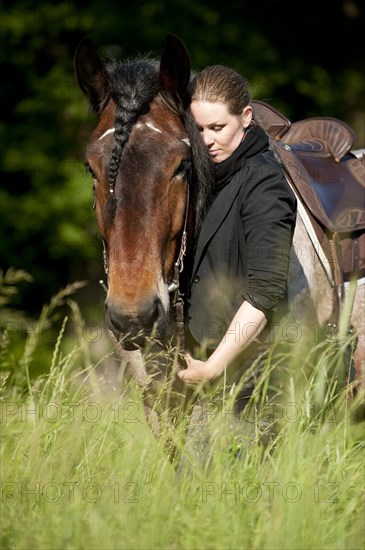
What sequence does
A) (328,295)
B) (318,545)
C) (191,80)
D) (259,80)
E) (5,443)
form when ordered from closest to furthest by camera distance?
(318,545) < (5,443) < (191,80) < (328,295) < (259,80)

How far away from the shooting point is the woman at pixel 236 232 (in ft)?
11.8

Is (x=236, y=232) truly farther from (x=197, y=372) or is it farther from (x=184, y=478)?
(x=184, y=478)

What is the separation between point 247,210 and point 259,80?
7.56 metres

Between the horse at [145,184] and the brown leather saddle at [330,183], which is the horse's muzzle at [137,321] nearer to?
the horse at [145,184]

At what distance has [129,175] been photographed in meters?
3.47

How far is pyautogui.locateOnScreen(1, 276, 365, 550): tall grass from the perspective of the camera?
2.88 metres

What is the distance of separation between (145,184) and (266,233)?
1.86 feet

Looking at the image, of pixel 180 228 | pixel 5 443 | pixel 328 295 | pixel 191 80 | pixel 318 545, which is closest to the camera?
pixel 318 545

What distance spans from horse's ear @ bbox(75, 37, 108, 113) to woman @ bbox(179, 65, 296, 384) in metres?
0.42

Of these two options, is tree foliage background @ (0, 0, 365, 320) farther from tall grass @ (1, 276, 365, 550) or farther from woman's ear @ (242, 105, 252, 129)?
tall grass @ (1, 276, 365, 550)

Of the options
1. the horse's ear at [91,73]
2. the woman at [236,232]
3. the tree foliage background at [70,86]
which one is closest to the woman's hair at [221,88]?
the woman at [236,232]

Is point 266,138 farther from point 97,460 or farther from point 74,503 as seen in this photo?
point 74,503

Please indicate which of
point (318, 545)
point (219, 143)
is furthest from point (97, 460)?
point (219, 143)

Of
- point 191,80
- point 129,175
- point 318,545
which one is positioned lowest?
point 318,545
